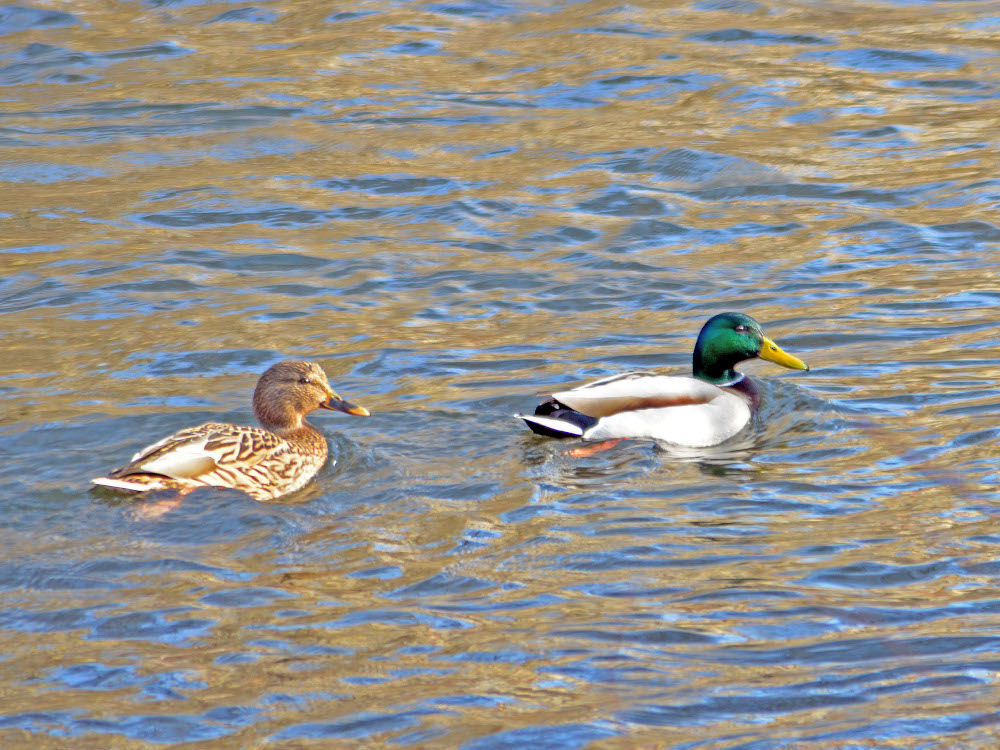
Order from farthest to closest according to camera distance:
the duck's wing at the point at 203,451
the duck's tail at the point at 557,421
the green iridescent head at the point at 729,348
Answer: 1. the green iridescent head at the point at 729,348
2. the duck's tail at the point at 557,421
3. the duck's wing at the point at 203,451

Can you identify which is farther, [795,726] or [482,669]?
[482,669]

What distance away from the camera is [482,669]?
5793 millimetres

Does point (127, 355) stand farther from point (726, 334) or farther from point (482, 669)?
point (482, 669)

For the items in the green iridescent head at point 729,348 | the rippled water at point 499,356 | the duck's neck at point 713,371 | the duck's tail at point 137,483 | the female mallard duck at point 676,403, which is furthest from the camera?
the duck's neck at point 713,371

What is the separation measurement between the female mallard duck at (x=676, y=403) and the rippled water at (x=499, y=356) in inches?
6.0

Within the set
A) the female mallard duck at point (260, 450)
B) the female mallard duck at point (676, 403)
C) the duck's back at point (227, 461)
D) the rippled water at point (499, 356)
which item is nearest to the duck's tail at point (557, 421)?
the female mallard duck at point (676, 403)

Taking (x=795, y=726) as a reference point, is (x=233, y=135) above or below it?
above

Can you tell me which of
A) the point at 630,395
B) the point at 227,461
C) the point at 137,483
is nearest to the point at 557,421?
the point at 630,395

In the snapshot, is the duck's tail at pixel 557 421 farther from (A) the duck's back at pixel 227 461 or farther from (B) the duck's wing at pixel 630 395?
(A) the duck's back at pixel 227 461

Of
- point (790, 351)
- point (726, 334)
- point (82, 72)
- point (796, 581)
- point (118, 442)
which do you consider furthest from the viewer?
point (82, 72)

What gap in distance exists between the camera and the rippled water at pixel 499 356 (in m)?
5.70

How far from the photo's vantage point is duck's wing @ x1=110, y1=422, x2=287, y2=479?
772 centimetres

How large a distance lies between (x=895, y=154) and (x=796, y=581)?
803cm

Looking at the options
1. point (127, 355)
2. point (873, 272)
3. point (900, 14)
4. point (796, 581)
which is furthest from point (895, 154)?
point (796, 581)
